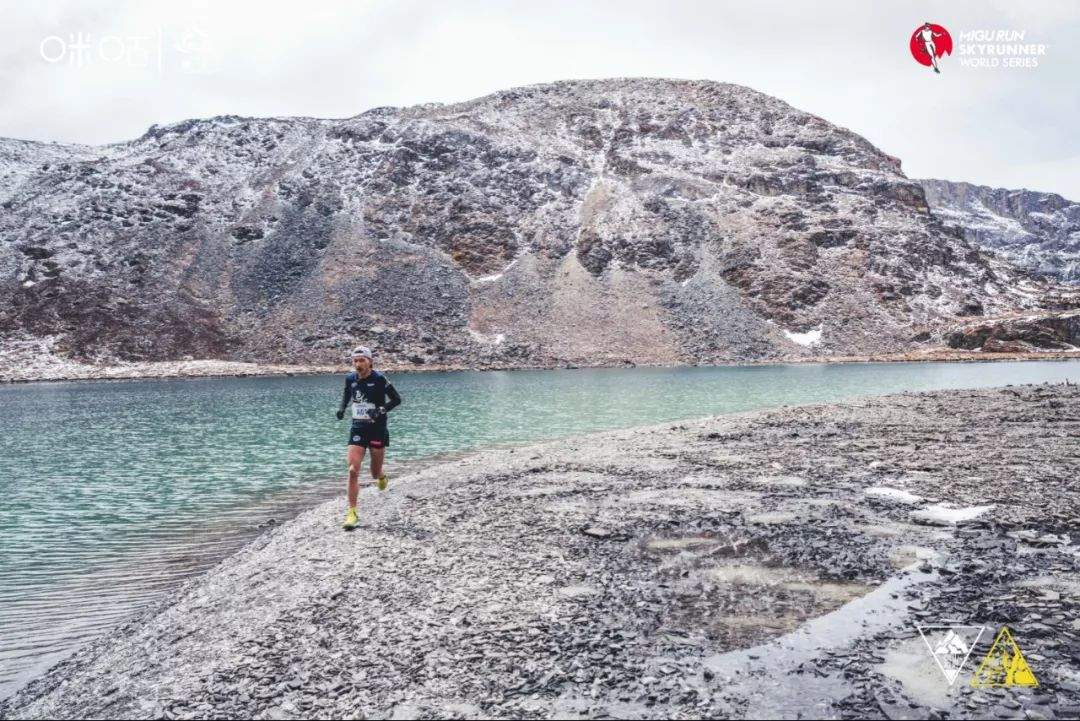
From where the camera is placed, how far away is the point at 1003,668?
5820mm

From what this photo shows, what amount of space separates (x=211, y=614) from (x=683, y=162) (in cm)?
12329

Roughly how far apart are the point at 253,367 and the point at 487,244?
4126 cm

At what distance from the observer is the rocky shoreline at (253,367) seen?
7562 centimetres

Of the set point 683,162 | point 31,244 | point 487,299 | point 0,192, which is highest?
point 683,162

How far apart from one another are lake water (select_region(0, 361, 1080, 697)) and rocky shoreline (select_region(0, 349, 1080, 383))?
1373cm

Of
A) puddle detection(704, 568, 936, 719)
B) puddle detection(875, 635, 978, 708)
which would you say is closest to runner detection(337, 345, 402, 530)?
puddle detection(704, 568, 936, 719)

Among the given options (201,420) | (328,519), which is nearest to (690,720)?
(328,519)

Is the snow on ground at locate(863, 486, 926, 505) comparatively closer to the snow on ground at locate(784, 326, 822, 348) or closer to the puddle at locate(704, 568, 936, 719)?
the puddle at locate(704, 568, 936, 719)

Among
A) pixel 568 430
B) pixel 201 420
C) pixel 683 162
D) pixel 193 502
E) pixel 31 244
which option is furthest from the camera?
pixel 683 162

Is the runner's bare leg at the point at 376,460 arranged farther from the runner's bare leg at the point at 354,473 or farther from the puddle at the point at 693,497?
the puddle at the point at 693,497

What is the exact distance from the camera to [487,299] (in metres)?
95.4

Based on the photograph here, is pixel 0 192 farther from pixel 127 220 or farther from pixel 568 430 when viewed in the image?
pixel 568 430

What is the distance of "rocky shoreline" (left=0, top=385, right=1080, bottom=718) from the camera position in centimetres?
577

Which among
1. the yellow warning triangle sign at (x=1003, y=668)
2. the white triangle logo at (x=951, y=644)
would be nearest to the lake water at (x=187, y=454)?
the white triangle logo at (x=951, y=644)
